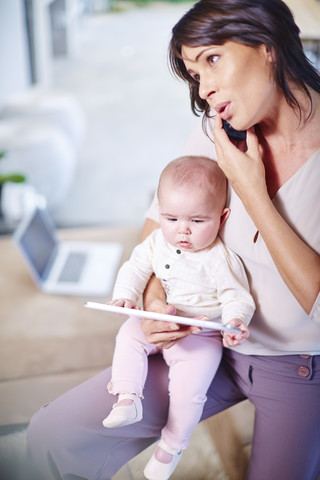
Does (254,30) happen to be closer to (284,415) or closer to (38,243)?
(284,415)

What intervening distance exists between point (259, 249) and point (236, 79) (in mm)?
227

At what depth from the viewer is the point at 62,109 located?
2664 mm

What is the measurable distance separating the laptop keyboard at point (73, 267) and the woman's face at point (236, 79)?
1.10m

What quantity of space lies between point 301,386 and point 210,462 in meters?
0.24

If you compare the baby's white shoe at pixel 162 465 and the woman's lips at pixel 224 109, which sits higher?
the woman's lips at pixel 224 109

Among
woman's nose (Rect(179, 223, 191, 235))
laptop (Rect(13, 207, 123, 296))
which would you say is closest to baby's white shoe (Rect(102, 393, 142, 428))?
woman's nose (Rect(179, 223, 191, 235))

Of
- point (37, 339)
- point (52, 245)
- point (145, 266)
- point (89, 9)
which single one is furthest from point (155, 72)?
point (145, 266)

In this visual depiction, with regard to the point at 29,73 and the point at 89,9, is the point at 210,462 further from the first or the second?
the point at 29,73

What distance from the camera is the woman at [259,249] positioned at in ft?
2.06

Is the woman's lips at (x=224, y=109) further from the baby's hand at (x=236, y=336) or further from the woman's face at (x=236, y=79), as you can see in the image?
the baby's hand at (x=236, y=336)

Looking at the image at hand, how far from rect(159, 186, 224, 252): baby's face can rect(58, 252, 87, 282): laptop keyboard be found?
97cm

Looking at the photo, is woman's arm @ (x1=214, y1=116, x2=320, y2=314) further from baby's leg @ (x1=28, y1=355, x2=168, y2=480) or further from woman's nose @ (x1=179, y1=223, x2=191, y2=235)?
baby's leg @ (x1=28, y1=355, x2=168, y2=480)

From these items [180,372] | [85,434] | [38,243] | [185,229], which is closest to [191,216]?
[185,229]

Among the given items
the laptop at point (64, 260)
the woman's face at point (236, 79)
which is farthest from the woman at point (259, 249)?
the laptop at point (64, 260)
